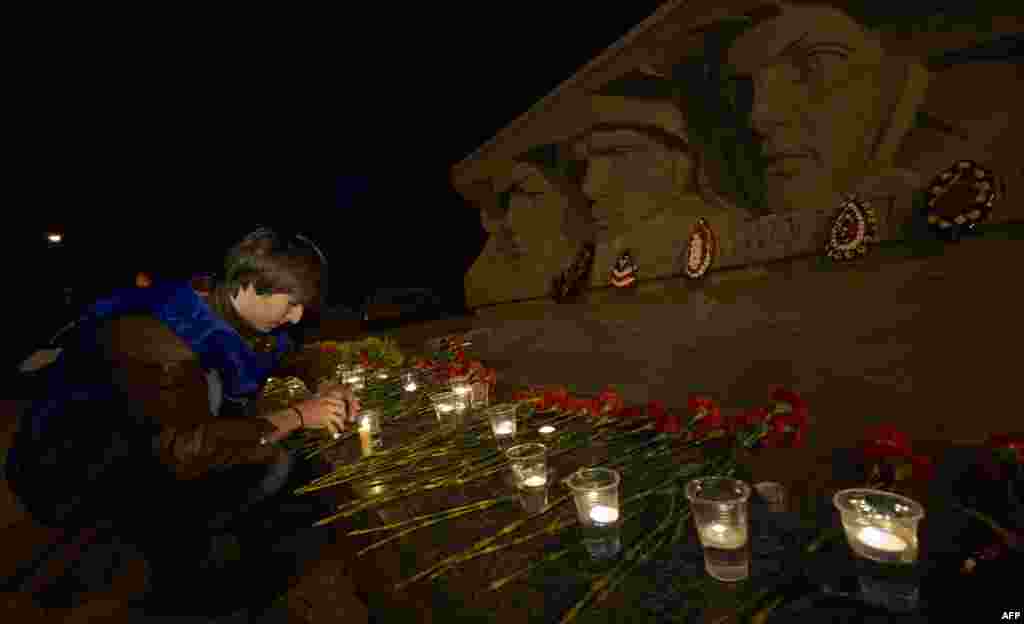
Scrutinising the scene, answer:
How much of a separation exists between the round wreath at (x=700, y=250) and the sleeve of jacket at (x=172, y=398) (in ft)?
12.2

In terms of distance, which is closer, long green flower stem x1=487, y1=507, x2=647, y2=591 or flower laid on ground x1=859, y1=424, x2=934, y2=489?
long green flower stem x1=487, y1=507, x2=647, y2=591

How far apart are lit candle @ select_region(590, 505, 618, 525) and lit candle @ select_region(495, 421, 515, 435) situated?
43.5 inches

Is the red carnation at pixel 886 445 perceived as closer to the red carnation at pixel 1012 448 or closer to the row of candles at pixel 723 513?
the red carnation at pixel 1012 448

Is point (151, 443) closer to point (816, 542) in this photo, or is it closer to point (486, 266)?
point (816, 542)

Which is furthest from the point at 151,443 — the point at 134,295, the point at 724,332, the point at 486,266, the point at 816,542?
the point at 486,266

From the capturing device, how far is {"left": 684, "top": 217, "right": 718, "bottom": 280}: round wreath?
398 centimetres

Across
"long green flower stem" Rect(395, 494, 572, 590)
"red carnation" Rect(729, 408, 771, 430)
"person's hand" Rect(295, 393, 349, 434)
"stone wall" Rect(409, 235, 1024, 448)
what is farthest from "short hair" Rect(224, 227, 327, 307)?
"stone wall" Rect(409, 235, 1024, 448)

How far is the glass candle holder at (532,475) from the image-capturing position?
1.82m

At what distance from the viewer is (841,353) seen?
2.92m

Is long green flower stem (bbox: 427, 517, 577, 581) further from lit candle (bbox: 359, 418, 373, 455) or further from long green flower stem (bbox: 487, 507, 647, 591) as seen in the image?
lit candle (bbox: 359, 418, 373, 455)

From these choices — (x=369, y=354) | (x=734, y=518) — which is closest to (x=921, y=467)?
(x=734, y=518)

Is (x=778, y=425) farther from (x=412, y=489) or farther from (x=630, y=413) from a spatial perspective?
(x=412, y=489)

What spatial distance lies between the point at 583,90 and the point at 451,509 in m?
4.61

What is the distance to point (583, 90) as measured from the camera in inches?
193
